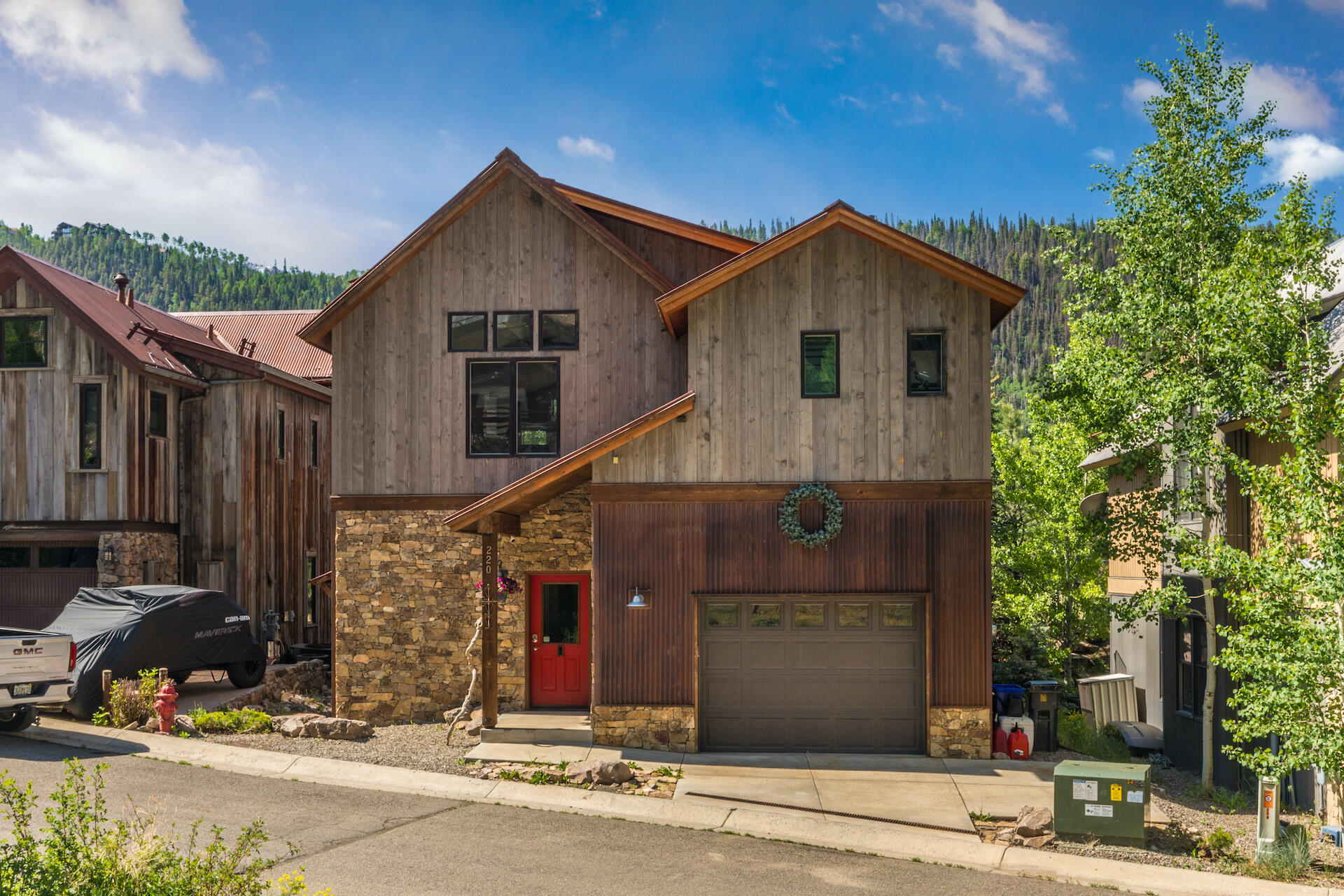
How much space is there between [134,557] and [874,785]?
16.2m

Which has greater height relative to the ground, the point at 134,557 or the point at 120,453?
the point at 120,453

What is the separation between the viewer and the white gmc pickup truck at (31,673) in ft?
44.8

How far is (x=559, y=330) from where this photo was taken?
56.3ft

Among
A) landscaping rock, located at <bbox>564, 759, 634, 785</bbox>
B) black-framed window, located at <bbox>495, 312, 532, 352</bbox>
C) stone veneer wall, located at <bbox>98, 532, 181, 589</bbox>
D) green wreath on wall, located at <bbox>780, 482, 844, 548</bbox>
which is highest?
black-framed window, located at <bbox>495, 312, 532, 352</bbox>

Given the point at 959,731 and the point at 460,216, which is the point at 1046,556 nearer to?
the point at 959,731

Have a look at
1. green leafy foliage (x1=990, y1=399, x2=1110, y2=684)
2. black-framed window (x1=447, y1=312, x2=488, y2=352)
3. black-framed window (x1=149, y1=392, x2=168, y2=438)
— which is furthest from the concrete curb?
green leafy foliage (x1=990, y1=399, x2=1110, y2=684)


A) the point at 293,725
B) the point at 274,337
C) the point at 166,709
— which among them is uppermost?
the point at 274,337

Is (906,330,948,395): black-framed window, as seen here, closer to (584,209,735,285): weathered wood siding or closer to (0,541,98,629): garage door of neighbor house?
(584,209,735,285): weathered wood siding

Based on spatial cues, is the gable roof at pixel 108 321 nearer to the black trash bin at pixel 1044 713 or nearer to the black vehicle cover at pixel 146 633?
the black vehicle cover at pixel 146 633

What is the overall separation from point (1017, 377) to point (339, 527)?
10682 cm

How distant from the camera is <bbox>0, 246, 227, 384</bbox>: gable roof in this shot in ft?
67.4

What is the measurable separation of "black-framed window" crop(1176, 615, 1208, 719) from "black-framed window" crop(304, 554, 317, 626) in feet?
65.4

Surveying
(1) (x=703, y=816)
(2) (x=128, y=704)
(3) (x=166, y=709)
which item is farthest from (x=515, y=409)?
(1) (x=703, y=816)

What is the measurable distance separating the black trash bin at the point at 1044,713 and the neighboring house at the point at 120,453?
1720 centimetres
